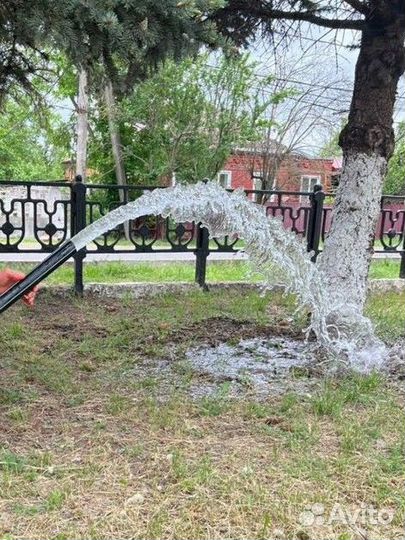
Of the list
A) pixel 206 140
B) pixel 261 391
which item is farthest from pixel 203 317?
pixel 206 140

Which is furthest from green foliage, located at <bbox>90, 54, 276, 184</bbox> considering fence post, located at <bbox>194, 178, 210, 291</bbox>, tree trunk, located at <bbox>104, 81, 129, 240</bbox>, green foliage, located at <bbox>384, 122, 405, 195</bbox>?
fence post, located at <bbox>194, 178, 210, 291</bbox>

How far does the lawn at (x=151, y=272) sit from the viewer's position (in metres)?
5.57

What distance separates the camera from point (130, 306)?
4520 millimetres

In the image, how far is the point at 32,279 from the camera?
6.79ft

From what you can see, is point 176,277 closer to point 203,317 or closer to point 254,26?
point 203,317

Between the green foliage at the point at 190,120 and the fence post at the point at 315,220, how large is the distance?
724 cm

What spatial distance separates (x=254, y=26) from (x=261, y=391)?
7.61 ft

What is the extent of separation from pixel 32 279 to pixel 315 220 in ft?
12.5

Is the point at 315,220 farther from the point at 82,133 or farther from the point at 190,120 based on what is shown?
the point at 82,133

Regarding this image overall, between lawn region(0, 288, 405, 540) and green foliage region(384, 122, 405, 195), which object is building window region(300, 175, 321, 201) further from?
lawn region(0, 288, 405, 540)

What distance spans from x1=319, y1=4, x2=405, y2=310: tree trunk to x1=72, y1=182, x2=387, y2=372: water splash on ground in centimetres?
15

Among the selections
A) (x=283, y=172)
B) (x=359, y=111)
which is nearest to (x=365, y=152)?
(x=359, y=111)

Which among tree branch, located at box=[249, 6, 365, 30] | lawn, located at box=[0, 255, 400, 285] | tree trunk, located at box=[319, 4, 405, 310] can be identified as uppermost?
tree branch, located at box=[249, 6, 365, 30]

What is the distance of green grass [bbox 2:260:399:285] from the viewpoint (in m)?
5.56
